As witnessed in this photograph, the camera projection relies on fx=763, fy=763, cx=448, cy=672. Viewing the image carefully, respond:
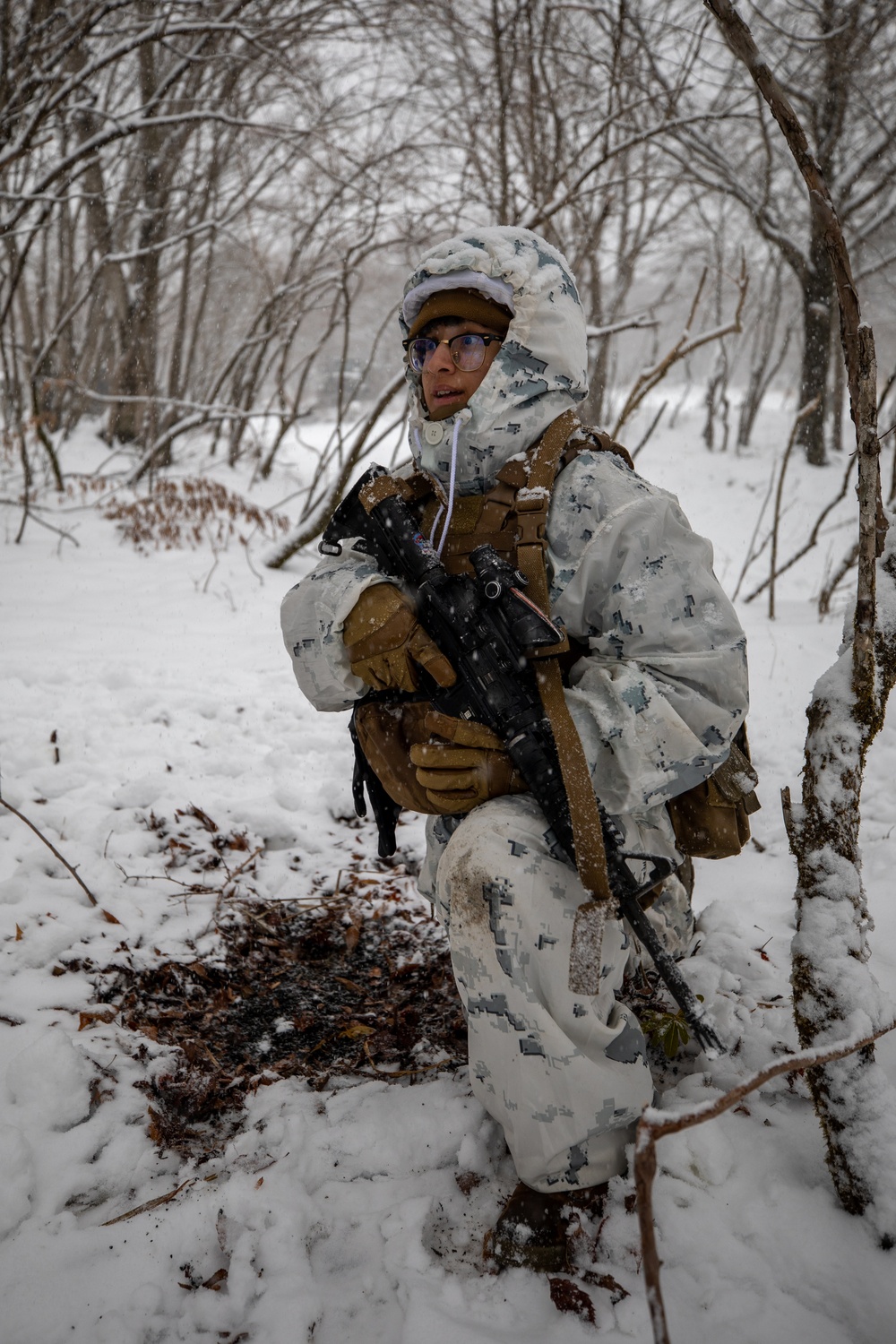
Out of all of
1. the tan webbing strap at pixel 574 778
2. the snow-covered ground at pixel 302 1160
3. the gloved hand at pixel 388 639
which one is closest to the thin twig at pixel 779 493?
the snow-covered ground at pixel 302 1160

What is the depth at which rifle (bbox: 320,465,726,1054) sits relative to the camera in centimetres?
147

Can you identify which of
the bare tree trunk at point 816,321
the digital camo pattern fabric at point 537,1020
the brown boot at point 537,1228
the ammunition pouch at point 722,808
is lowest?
the brown boot at point 537,1228

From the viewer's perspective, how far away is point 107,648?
375 cm

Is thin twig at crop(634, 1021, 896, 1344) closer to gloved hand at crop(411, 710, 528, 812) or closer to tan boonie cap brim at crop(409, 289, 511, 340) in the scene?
gloved hand at crop(411, 710, 528, 812)

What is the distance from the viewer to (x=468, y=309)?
1782 millimetres

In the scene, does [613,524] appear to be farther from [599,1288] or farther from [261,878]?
[261,878]

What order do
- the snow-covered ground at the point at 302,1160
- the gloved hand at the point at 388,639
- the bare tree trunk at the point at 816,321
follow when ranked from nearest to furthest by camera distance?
the snow-covered ground at the point at 302,1160
the gloved hand at the point at 388,639
the bare tree trunk at the point at 816,321

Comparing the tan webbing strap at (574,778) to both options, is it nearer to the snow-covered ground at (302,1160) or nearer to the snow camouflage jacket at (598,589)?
the snow camouflage jacket at (598,589)

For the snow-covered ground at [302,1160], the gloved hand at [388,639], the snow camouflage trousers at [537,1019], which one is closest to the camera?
the snow-covered ground at [302,1160]

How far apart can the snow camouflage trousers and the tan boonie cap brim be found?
1.15 meters

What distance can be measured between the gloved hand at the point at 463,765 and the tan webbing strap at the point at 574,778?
154 millimetres

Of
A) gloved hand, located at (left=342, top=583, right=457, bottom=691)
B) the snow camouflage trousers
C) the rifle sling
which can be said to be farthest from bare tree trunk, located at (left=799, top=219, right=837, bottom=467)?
the snow camouflage trousers

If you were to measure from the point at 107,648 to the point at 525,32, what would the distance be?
6.11m

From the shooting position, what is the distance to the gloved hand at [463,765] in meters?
1.55
